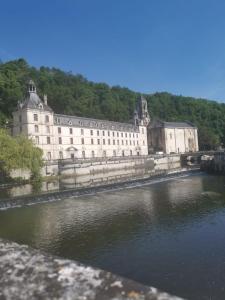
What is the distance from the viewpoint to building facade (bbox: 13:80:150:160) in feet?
212

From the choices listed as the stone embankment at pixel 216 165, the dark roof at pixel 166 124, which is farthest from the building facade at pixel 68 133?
the stone embankment at pixel 216 165

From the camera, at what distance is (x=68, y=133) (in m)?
73.1

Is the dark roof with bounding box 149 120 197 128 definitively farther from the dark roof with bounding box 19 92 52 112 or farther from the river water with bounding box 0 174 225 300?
the river water with bounding box 0 174 225 300

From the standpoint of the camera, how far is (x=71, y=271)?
9.70 feet

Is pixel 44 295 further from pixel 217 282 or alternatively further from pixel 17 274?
pixel 217 282

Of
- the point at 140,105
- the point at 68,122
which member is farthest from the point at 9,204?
the point at 140,105

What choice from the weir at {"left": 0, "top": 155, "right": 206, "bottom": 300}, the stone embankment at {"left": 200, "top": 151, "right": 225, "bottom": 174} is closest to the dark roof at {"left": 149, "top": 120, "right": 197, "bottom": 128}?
the stone embankment at {"left": 200, "top": 151, "right": 225, "bottom": 174}

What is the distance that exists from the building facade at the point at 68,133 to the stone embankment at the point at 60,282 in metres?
61.9

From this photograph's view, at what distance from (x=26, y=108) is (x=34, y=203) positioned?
38323 mm

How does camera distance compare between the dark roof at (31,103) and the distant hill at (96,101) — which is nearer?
the dark roof at (31,103)

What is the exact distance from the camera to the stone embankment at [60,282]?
2631mm

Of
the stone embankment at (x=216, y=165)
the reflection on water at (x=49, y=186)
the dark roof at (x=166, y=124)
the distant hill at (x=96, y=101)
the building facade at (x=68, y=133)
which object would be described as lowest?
the reflection on water at (x=49, y=186)

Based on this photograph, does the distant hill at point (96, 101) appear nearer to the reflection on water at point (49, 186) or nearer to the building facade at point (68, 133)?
the building facade at point (68, 133)

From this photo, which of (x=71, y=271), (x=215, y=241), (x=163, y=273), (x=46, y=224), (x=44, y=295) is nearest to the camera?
(x=44, y=295)
